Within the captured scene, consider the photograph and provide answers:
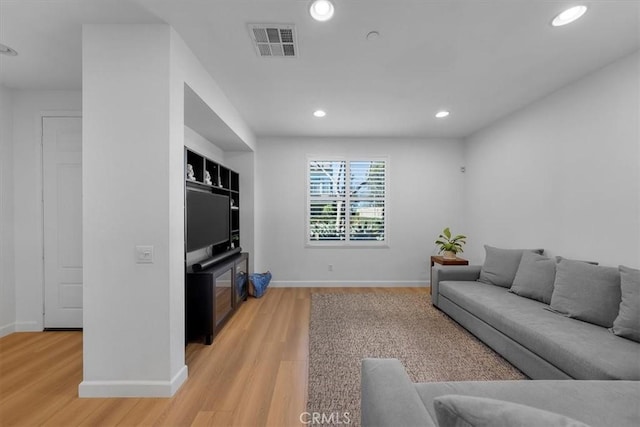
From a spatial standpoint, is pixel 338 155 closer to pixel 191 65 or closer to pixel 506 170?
pixel 506 170

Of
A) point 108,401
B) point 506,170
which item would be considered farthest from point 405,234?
point 108,401

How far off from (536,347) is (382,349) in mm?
1189

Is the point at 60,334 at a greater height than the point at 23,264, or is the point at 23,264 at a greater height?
the point at 23,264

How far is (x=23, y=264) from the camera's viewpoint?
9.30ft

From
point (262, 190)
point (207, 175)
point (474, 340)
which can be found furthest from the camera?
point (262, 190)

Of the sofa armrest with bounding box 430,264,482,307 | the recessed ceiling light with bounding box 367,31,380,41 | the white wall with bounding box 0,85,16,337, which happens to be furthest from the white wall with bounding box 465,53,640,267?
the white wall with bounding box 0,85,16,337

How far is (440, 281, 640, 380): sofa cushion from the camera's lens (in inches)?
59.1

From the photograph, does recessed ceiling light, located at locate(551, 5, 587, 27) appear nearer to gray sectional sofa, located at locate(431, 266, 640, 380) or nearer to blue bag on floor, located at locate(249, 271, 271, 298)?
gray sectional sofa, located at locate(431, 266, 640, 380)

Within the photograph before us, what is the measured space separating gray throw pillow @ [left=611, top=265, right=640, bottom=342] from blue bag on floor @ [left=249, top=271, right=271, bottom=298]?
12.4 feet

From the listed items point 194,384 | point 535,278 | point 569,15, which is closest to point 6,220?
point 194,384

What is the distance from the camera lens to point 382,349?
96.4 inches

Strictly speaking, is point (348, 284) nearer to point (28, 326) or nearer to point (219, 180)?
point (219, 180)

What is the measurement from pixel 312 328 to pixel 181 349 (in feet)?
4.47
